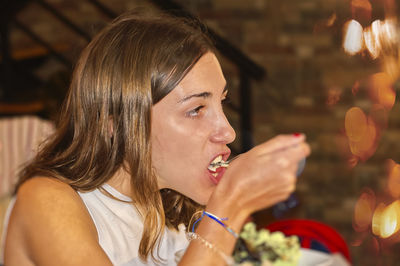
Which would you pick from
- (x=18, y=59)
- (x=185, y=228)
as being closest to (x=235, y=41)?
(x=18, y=59)

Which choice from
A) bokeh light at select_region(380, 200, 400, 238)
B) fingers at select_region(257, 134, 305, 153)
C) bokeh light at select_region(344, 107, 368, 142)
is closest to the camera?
fingers at select_region(257, 134, 305, 153)

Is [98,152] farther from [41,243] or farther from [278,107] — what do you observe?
[278,107]

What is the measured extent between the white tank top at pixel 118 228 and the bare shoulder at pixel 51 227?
0.05 m

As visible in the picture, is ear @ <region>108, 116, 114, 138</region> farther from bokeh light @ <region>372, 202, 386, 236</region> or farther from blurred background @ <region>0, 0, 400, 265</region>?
bokeh light @ <region>372, 202, 386, 236</region>

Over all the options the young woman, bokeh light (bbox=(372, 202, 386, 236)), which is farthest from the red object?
bokeh light (bbox=(372, 202, 386, 236))

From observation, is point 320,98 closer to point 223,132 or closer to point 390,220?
point 390,220

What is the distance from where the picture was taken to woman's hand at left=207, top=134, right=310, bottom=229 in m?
0.64

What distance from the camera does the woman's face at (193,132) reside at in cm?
80

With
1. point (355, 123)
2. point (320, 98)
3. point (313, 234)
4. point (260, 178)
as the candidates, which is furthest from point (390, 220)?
point (260, 178)

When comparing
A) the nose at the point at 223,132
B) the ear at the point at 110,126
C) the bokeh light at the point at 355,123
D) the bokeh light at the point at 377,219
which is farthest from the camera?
the bokeh light at the point at 355,123

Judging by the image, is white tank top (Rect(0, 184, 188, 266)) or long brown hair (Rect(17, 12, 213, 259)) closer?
long brown hair (Rect(17, 12, 213, 259))

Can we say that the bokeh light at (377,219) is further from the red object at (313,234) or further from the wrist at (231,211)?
the wrist at (231,211)

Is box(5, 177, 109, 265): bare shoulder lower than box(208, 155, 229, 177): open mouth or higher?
lower

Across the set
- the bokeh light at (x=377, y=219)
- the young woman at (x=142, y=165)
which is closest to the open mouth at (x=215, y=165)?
the young woman at (x=142, y=165)
